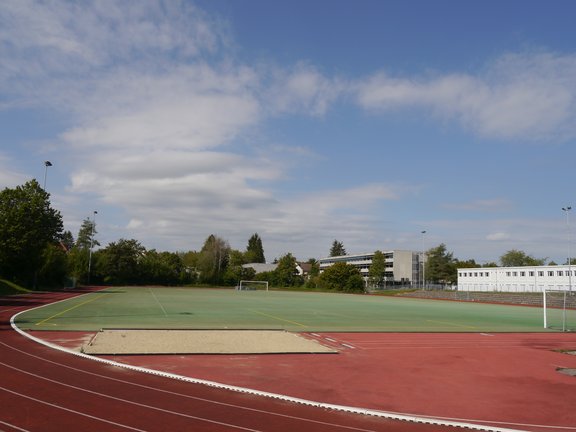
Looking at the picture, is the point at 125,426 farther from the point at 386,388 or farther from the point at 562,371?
the point at 562,371

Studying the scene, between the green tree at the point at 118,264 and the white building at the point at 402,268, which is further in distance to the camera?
the white building at the point at 402,268

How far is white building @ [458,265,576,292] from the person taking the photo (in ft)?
232

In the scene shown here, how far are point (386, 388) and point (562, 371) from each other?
22.4 ft

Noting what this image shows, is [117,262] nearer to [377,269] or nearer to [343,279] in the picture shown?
[343,279]

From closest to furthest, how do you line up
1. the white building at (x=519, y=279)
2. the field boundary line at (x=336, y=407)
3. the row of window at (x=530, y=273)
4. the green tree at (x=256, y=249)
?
the field boundary line at (x=336, y=407) < the row of window at (x=530, y=273) < the white building at (x=519, y=279) < the green tree at (x=256, y=249)

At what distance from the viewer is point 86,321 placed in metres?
23.1

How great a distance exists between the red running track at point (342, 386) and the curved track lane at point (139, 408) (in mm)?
25

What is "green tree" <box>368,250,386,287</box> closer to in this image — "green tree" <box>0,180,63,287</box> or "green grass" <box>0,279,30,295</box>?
"green tree" <box>0,180,63,287</box>

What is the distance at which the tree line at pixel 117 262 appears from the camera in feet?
166

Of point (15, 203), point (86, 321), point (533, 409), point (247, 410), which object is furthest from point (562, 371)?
point (15, 203)

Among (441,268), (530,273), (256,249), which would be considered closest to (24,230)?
(530,273)

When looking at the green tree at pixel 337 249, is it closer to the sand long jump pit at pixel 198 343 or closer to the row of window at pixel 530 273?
the row of window at pixel 530 273

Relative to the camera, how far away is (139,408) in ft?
29.8

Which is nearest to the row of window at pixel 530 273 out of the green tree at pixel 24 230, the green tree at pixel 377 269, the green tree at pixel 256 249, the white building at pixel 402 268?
the green tree at pixel 377 269
